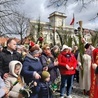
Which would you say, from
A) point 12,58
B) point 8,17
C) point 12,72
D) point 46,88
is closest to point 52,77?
point 46,88

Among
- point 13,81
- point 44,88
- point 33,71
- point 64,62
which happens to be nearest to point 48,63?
point 44,88

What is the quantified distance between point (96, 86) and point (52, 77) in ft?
3.96

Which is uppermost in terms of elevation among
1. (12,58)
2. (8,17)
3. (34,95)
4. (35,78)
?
(8,17)

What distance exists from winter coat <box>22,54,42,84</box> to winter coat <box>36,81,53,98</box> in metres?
0.23

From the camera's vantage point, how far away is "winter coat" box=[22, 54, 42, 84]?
4.80 meters

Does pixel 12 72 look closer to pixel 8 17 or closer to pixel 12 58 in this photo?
pixel 12 58

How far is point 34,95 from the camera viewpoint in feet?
16.5

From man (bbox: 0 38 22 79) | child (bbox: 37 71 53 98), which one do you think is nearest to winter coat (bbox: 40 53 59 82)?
child (bbox: 37 71 53 98)

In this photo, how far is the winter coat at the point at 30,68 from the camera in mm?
4801

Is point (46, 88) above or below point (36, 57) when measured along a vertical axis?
below

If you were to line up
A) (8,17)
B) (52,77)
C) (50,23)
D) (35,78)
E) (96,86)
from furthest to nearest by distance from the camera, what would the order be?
(50,23), (8,17), (52,77), (96,86), (35,78)

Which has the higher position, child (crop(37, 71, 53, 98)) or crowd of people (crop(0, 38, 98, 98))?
crowd of people (crop(0, 38, 98, 98))

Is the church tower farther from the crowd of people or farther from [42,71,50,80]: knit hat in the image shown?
[42,71,50,80]: knit hat

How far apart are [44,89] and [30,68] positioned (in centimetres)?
54
